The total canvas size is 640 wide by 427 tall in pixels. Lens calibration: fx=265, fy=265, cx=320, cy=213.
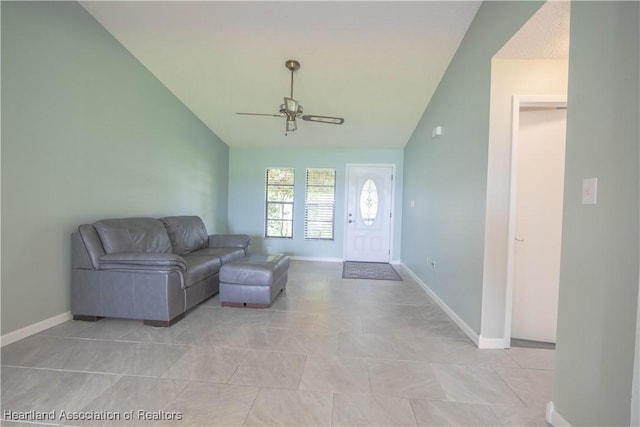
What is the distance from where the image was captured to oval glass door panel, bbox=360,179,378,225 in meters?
5.54

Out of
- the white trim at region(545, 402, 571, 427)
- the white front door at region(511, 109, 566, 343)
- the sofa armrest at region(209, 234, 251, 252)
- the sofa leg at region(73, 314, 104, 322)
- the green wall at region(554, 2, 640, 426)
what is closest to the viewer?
the green wall at region(554, 2, 640, 426)

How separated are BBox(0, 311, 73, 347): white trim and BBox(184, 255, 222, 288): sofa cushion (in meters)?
1.08

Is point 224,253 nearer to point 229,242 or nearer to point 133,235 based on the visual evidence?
point 229,242

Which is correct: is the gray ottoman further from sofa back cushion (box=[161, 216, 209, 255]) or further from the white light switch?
the white light switch

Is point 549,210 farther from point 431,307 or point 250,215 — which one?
point 250,215

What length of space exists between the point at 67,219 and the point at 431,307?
377 centimetres

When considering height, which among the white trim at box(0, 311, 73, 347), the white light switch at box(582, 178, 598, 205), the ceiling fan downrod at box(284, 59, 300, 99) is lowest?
the white trim at box(0, 311, 73, 347)

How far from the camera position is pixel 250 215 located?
5766 mm

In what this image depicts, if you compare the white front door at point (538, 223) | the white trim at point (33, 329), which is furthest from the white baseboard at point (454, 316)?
the white trim at point (33, 329)

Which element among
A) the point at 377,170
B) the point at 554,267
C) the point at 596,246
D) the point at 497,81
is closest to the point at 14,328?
the point at 596,246

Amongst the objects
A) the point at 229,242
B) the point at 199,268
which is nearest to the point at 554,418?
the point at 199,268

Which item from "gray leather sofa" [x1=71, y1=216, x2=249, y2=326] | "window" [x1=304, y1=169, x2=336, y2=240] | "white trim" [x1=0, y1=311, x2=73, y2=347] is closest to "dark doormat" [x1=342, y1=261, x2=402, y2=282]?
"window" [x1=304, y1=169, x2=336, y2=240]

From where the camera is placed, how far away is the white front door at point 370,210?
552 centimetres

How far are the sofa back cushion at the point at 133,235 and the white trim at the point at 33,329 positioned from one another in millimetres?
683
